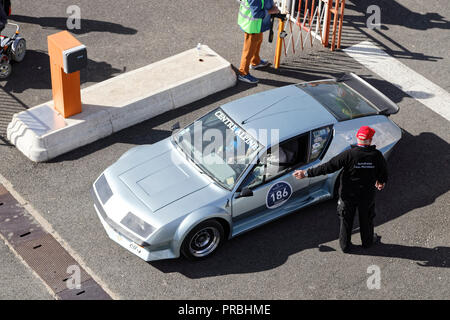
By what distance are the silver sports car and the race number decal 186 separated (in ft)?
0.05

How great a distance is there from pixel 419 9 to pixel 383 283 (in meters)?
8.00

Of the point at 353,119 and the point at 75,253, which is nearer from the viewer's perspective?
the point at 75,253

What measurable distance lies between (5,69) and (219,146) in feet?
16.4

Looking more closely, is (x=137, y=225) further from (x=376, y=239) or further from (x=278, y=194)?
(x=376, y=239)

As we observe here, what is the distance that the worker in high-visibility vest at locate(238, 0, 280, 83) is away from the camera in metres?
12.3

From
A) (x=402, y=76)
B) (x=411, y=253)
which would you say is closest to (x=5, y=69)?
(x=402, y=76)

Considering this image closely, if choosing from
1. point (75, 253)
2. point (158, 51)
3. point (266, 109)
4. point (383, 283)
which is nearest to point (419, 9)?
point (158, 51)

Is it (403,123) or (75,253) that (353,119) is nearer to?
(403,123)

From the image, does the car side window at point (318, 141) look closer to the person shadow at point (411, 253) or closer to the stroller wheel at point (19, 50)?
the person shadow at point (411, 253)

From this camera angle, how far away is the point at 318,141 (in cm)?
986

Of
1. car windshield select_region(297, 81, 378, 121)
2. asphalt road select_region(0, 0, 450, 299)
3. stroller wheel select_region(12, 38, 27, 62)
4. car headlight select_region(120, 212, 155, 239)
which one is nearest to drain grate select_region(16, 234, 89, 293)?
asphalt road select_region(0, 0, 450, 299)

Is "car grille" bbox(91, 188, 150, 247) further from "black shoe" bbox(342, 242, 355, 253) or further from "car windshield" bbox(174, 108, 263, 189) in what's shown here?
"black shoe" bbox(342, 242, 355, 253)

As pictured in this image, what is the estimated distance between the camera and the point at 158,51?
44.8 feet

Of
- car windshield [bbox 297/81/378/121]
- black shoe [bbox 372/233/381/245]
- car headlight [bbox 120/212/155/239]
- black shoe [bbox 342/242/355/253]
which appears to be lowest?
black shoe [bbox 342/242/355/253]
